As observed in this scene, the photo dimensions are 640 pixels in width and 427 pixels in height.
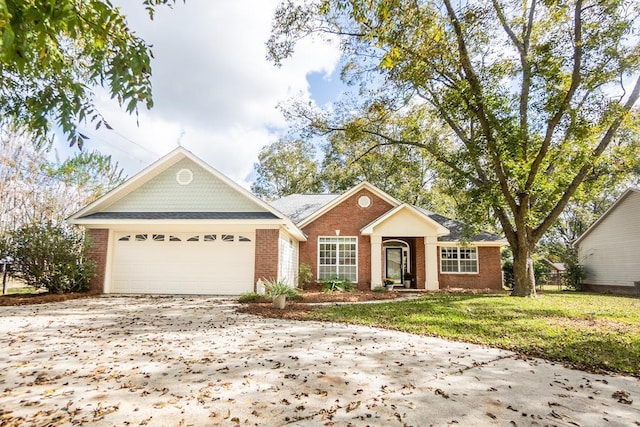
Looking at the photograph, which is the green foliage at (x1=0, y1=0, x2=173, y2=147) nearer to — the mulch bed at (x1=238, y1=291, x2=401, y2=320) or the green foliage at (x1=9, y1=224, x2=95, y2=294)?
the mulch bed at (x1=238, y1=291, x2=401, y2=320)

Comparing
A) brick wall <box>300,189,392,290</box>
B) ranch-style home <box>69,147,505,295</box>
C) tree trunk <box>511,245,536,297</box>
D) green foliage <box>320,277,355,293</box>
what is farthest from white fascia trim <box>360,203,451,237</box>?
tree trunk <box>511,245,536,297</box>

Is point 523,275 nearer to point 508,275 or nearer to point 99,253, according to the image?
point 508,275

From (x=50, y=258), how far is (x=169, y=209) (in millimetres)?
4064

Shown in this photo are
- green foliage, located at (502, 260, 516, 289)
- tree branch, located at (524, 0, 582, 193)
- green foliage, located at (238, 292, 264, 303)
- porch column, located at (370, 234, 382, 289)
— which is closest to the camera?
green foliage, located at (238, 292, 264, 303)

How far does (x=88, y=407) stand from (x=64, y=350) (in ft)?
9.03

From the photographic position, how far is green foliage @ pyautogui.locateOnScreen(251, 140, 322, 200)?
36.7 metres

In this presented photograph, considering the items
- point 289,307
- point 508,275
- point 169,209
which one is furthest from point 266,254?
point 508,275

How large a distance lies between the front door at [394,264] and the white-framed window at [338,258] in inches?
115

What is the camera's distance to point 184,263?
14.1 metres

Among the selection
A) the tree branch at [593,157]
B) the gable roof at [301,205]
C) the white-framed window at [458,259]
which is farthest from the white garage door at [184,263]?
the tree branch at [593,157]

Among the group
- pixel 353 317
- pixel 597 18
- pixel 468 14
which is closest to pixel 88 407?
pixel 353 317

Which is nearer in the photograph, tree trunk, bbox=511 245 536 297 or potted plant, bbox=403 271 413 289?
tree trunk, bbox=511 245 536 297

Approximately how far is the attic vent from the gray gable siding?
0.36ft

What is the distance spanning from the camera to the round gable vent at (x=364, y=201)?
19.2 meters
